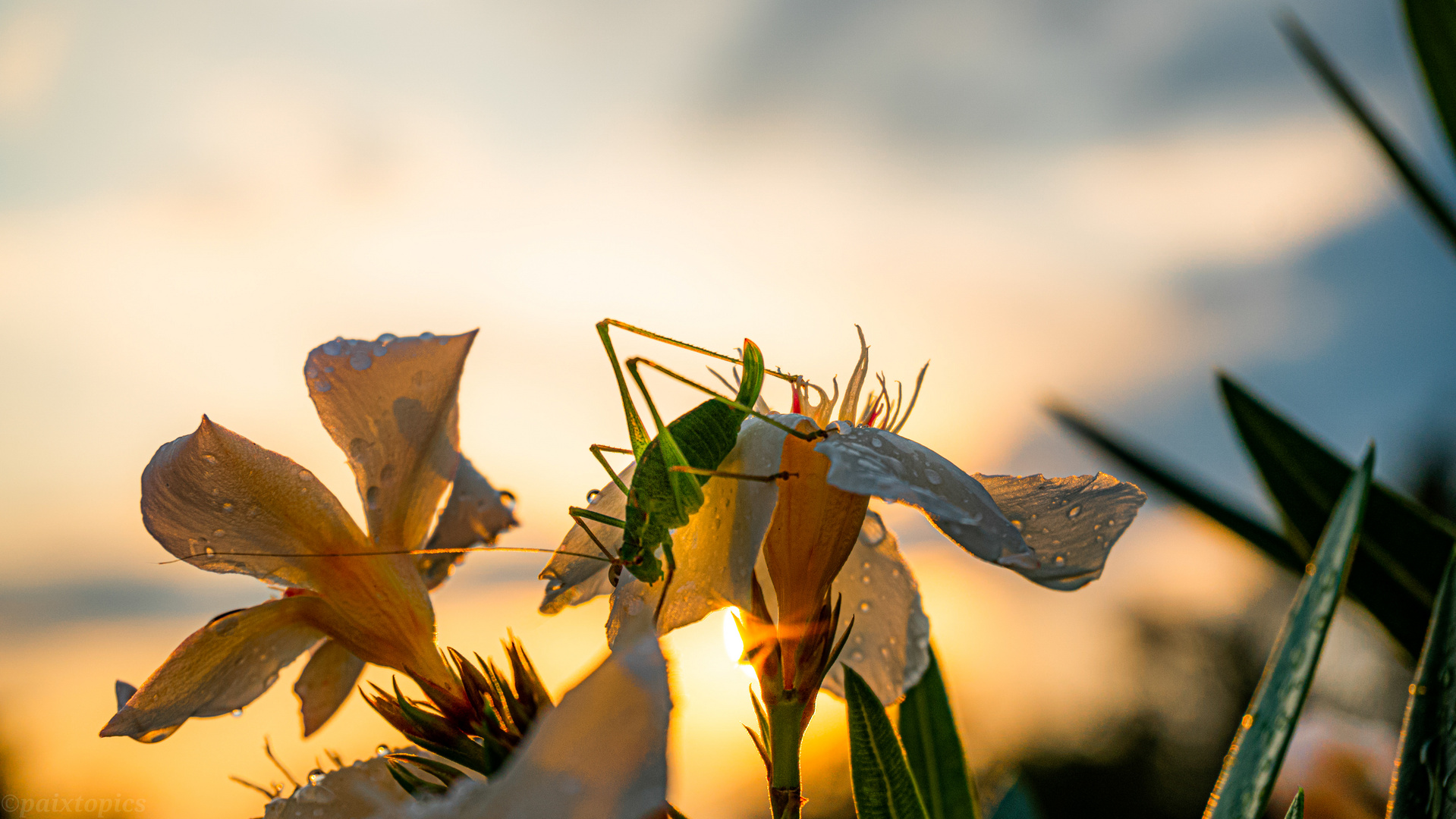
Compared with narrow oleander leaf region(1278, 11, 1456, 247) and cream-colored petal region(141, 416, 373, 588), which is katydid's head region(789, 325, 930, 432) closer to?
cream-colored petal region(141, 416, 373, 588)

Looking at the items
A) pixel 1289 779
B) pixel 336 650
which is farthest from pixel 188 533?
pixel 1289 779

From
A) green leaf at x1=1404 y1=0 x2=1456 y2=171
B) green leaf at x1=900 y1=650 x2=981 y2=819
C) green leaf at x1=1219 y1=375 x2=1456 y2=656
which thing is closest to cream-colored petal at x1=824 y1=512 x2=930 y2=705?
green leaf at x1=900 y1=650 x2=981 y2=819

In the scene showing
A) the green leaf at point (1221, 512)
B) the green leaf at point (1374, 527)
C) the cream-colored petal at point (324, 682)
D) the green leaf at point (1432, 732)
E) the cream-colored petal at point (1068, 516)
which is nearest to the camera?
the cream-colored petal at point (1068, 516)

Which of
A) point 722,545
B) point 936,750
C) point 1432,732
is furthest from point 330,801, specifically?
point 1432,732

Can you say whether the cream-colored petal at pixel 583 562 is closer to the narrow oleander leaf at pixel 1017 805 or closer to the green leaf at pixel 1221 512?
the narrow oleander leaf at pixel 1017 805

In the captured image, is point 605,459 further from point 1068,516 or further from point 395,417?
point 1068,516

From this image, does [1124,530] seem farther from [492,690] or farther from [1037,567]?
[492,690]

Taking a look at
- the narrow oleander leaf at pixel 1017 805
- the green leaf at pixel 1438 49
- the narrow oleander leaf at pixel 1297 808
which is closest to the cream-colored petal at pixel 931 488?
the narrow oleander leaf at pixel 1297 808
